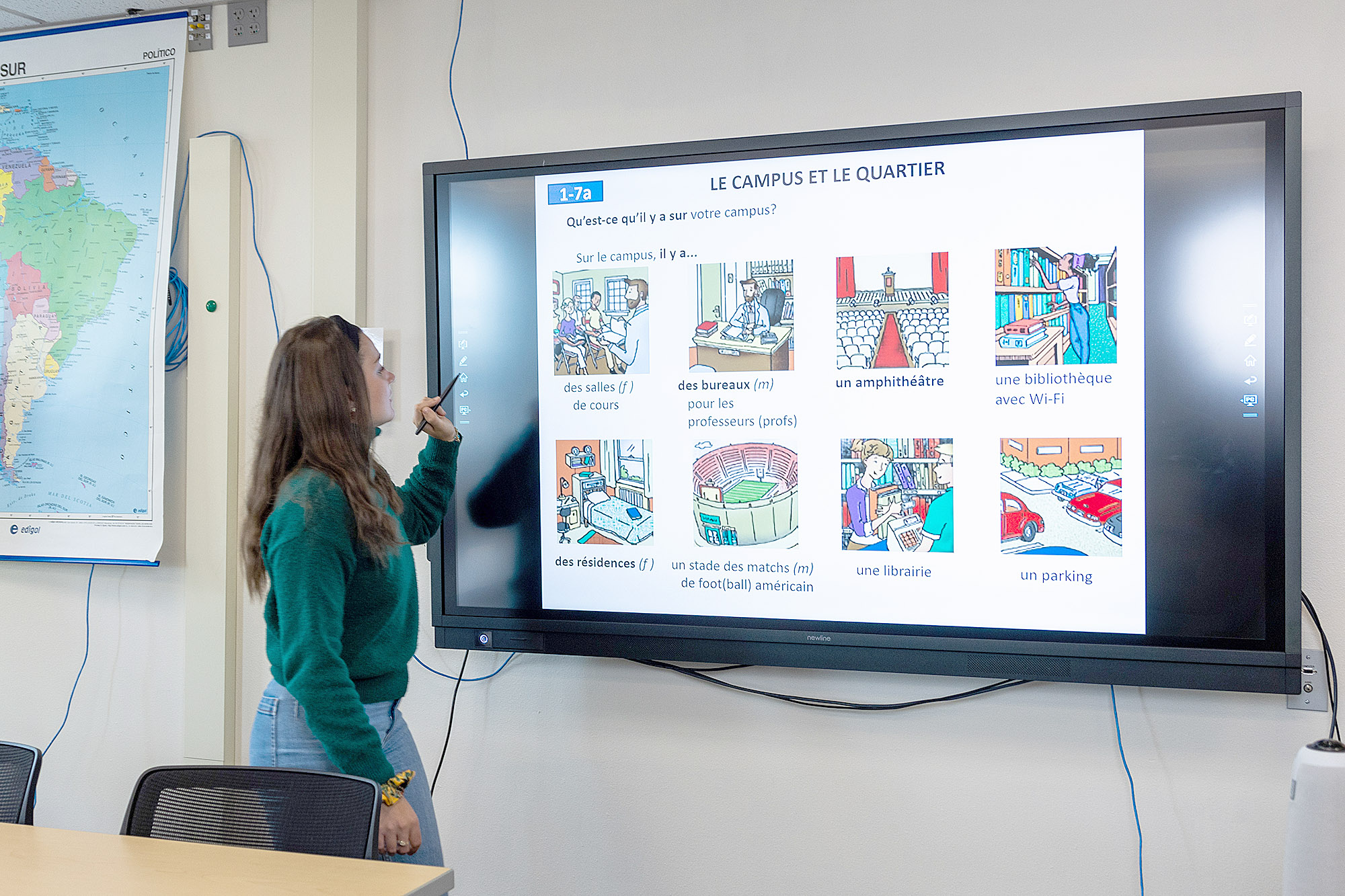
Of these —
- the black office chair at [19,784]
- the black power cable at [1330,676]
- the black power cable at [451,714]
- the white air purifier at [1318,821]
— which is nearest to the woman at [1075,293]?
the black power cable at [1330,676]

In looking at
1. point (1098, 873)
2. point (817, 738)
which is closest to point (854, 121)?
point (817, 738)

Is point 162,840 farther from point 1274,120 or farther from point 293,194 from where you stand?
point 1274,120

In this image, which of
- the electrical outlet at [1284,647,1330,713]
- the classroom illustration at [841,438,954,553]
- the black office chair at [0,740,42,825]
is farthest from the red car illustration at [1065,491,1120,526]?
the black office chair at [0,740,42,825]

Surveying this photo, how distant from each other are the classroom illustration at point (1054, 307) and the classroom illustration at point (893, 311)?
0.12 m

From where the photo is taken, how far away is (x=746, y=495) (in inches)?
83.0

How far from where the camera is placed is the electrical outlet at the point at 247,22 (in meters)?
2.59

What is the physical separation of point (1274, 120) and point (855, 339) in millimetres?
917

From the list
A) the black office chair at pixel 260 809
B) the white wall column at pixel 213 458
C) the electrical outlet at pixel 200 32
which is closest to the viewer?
the black office chair at pixel 260 809

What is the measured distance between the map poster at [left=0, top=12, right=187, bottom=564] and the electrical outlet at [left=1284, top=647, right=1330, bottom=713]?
113 inches

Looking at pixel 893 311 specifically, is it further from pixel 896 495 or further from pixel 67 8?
pixel 67 8

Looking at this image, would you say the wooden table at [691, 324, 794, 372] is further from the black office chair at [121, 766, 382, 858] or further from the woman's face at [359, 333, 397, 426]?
the black office chair at [121, 766, 382, 858]

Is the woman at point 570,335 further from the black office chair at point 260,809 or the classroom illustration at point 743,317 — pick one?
the black office chair at point 260,809

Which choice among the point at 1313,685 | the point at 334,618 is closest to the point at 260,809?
the point at 334,618

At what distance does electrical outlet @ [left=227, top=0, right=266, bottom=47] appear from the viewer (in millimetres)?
2590
